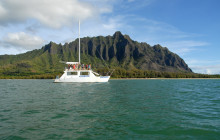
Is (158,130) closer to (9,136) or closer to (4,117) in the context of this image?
(9,136)

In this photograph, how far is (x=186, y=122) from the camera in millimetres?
10016

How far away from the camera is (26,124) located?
962 cm

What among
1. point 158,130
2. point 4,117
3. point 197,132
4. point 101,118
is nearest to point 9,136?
point 4,117

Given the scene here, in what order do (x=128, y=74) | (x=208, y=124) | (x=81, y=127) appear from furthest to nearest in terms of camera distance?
(x=128, y=74)
(x=208, y=124)
(x=81, y=127)

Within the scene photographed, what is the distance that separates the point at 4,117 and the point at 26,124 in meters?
2.79

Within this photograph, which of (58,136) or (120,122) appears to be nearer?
(58,136)

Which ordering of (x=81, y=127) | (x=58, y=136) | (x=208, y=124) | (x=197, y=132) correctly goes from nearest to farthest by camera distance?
1. (x=58, y=136)
2. (x=197, y=132)
3. (x=81, y=127)
4. (x=208, y=124)

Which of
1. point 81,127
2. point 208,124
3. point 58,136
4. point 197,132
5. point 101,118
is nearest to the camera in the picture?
point 58,136

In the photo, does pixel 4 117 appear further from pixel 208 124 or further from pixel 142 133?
pixel 208 124

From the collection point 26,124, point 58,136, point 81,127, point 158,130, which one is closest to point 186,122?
point 158,130

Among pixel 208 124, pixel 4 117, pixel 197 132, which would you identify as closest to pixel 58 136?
pixel 4 117

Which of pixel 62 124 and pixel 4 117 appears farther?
pixel 4 117

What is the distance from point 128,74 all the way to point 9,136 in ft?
517

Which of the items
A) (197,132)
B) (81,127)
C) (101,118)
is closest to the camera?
(197,132)
